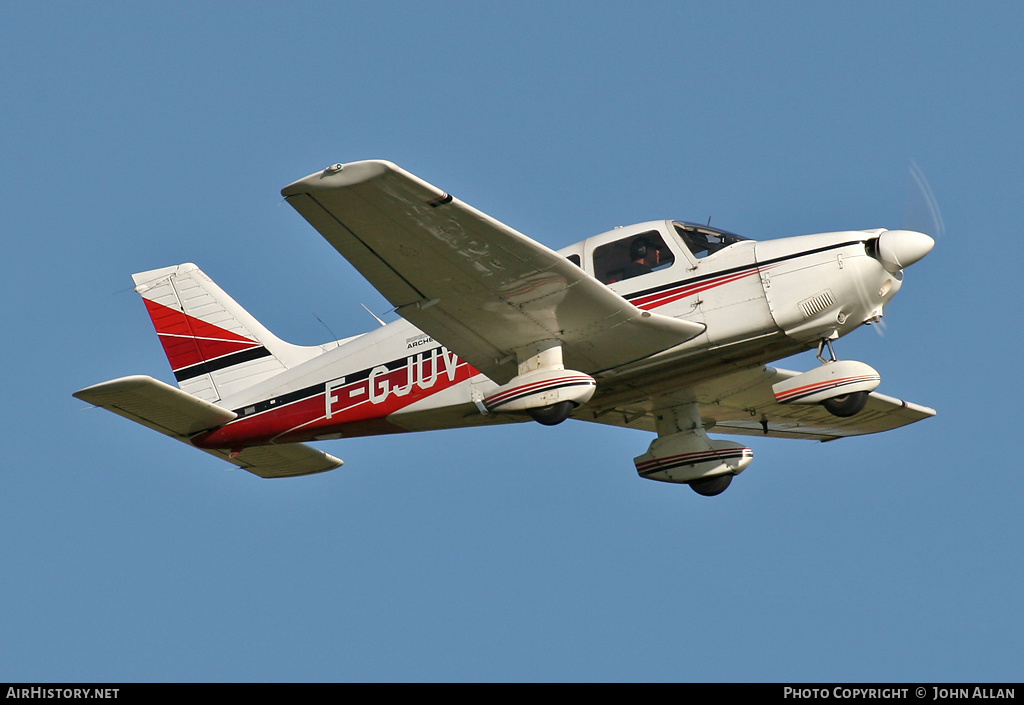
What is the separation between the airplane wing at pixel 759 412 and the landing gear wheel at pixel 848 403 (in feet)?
4.62

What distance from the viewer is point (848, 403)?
15195mm

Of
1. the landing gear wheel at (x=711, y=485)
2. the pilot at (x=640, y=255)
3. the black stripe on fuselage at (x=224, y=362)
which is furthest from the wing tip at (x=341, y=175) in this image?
the landing gear wheel at (x=711, y=485)

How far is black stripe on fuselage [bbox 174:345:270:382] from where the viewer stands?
Result: 1853 cm

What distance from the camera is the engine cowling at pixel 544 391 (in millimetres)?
14633

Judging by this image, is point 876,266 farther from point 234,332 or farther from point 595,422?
point 234,332

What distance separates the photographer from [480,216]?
1339 cm

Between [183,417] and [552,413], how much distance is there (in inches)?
201

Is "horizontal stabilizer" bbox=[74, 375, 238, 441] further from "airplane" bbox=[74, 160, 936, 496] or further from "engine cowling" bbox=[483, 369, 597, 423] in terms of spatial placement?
"engine cowling" bbox=[483, 369, 597, 423]

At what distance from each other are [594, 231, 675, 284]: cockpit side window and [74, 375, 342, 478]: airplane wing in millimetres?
5339

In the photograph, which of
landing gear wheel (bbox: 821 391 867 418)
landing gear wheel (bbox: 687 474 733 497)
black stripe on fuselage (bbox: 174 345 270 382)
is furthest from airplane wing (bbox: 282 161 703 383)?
black stripe on fuselage (bbox: 174 345 270 382)

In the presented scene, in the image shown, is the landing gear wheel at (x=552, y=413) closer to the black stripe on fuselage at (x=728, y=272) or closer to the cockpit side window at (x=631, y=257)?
the black stripe on fuselage at (x=728, y=272)

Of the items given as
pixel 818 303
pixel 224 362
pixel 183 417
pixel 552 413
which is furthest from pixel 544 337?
pixel 224 362

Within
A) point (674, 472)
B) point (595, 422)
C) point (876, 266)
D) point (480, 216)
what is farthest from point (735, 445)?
point (480, 216)

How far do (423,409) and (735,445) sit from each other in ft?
14.0
